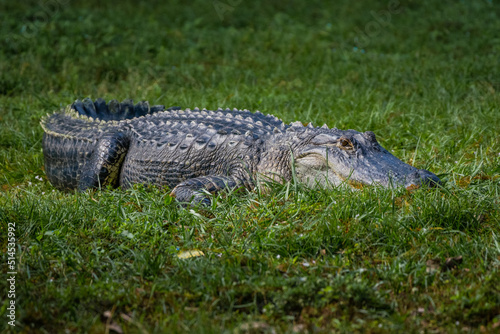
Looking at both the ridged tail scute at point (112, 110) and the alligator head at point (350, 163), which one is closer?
the alligator head at point (350, 163)

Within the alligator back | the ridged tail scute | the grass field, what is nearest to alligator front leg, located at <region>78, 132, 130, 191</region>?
the alligator back

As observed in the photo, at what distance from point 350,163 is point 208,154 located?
145cm

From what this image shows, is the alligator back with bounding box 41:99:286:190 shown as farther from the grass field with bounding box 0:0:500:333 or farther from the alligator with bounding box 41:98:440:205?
the grass field with bounding box 0:0:500:333

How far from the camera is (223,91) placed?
8531 millimetres

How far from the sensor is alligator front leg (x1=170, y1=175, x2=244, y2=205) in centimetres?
466

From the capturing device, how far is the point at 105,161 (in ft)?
18.5

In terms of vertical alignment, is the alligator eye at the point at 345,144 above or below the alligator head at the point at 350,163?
above

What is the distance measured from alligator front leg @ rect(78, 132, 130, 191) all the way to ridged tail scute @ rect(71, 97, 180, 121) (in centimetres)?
90

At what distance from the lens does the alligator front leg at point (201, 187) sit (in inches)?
183

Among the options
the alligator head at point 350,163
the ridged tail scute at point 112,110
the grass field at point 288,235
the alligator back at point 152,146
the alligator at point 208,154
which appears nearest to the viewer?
the grass field at point 288,235

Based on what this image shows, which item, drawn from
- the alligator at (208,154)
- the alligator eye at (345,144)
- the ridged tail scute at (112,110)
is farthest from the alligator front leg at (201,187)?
the ridged tail scute at (112,110)

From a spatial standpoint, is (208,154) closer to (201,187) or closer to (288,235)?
(201,187)

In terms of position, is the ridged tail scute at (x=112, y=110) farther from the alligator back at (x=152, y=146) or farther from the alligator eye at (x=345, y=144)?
the alligator eye at (x=345, y=144)

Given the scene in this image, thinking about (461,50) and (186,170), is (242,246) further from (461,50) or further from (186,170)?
(461,50)
